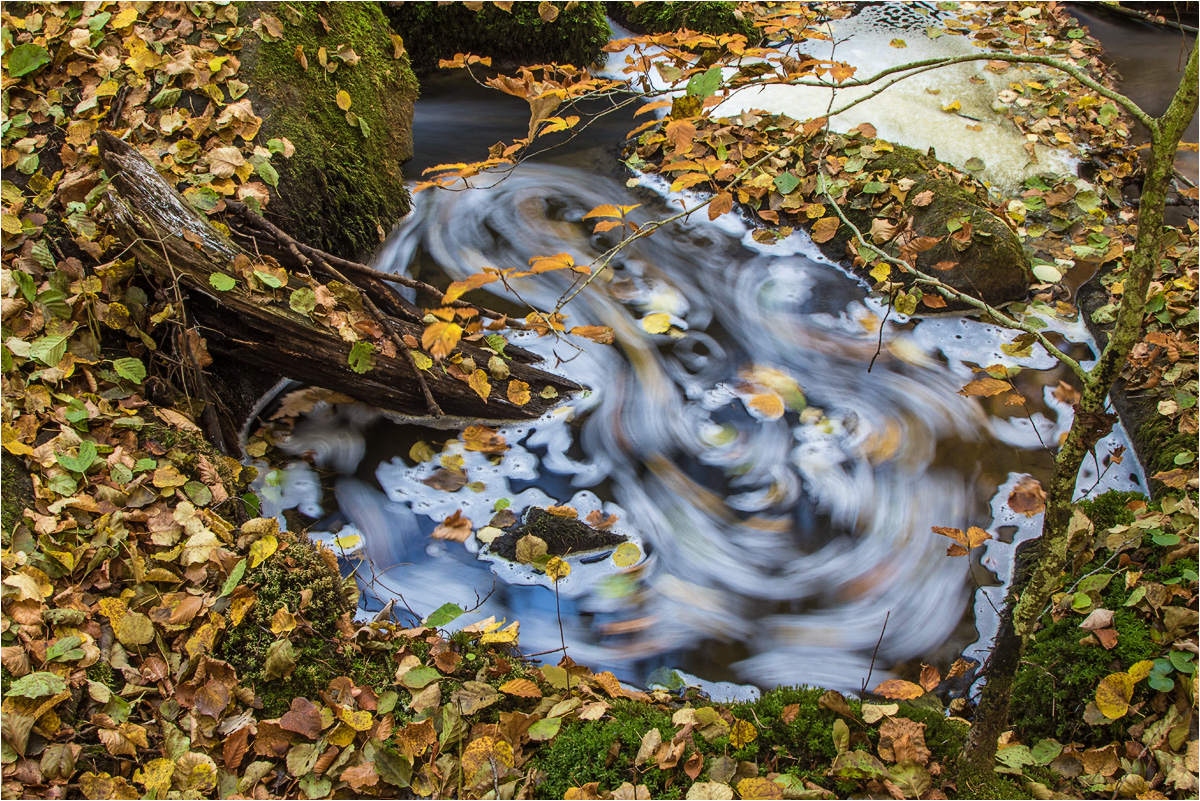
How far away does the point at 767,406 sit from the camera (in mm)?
4707

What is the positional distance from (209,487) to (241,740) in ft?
4.02

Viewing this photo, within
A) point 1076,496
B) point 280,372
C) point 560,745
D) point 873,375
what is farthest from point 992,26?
point 560,745

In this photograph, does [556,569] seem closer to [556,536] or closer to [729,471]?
[556,536]

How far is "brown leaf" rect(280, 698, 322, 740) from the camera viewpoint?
2602 millimetres

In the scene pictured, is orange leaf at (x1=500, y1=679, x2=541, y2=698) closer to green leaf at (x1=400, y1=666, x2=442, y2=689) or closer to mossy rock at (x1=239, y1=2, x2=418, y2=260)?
green leaf at (x1=400, y1=666, x2=442, y2=689)

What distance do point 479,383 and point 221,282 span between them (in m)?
1.43

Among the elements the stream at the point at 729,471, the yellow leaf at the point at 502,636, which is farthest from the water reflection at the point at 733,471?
the yellow leaf at the point at 502,636

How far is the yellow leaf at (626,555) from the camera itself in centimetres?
390

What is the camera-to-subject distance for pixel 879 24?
8.02m

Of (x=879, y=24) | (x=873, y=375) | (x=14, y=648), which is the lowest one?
(x=14, y=648)

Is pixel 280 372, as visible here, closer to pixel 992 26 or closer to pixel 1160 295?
pixel 1160 295

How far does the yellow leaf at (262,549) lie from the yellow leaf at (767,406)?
9.39ft

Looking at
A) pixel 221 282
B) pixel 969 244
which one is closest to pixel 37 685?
pixel 221 282

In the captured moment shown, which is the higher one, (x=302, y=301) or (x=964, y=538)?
(x=302, y=301)
